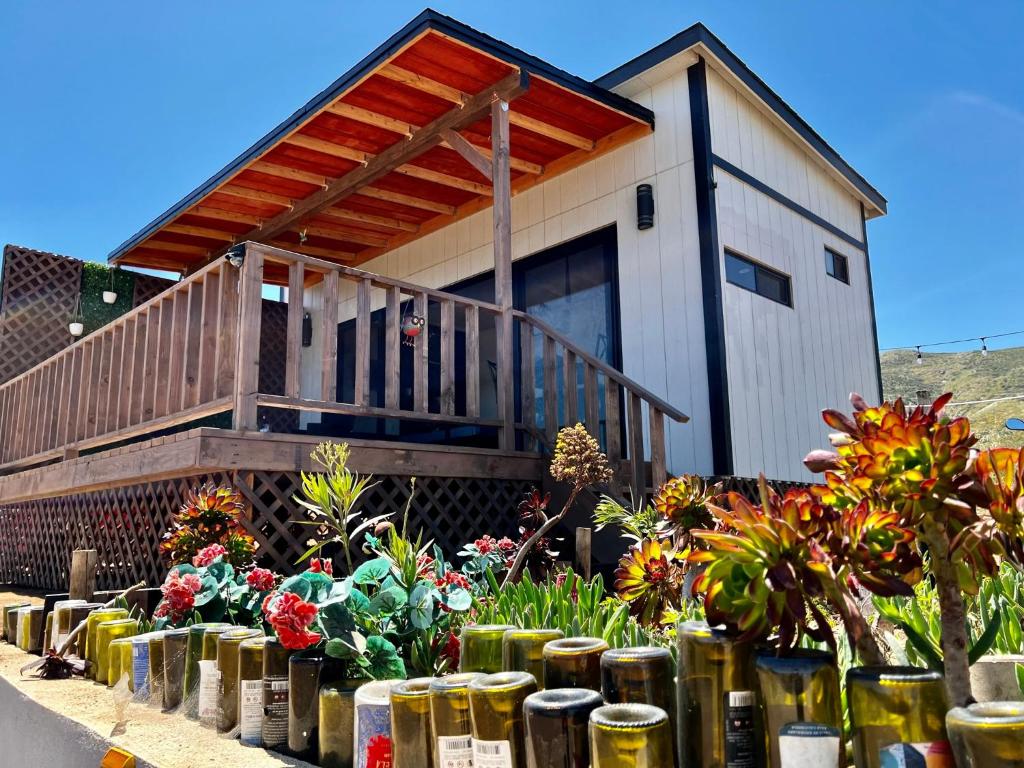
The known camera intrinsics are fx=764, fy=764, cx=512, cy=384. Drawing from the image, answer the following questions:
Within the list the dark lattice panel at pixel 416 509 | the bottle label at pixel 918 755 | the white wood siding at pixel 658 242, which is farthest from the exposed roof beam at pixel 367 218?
the bottle label at pixel 918 755

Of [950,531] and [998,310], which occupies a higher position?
[998,310]

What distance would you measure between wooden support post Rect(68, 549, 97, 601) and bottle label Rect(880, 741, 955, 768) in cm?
394

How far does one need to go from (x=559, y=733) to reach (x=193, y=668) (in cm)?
159

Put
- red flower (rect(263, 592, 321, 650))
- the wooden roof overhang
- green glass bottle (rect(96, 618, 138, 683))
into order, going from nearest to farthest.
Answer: red flower (rect(263, 592, 321, 650)), green glass bottle (rect(96, 618, 138, 683)), the wooden roof overhang

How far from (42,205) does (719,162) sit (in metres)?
20.5

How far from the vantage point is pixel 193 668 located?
2.34m

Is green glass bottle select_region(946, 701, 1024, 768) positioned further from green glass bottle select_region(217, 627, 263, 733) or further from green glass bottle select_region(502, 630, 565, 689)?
green glass bottle select_region(217, 627, 263, 733)

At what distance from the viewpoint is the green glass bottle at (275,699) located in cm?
190

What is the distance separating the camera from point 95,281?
416 inches

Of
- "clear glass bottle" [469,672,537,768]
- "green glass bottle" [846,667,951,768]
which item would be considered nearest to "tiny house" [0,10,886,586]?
"clear glass bottle" [469,672,537,768]

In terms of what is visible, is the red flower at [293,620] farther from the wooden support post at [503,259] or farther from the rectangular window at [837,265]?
the rectangular window at [837,265]

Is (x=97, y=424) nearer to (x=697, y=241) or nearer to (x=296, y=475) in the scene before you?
(x=296, y=475)

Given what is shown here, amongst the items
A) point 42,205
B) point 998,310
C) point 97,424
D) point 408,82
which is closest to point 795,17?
point 408,82

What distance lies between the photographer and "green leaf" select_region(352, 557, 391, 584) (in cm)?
203
